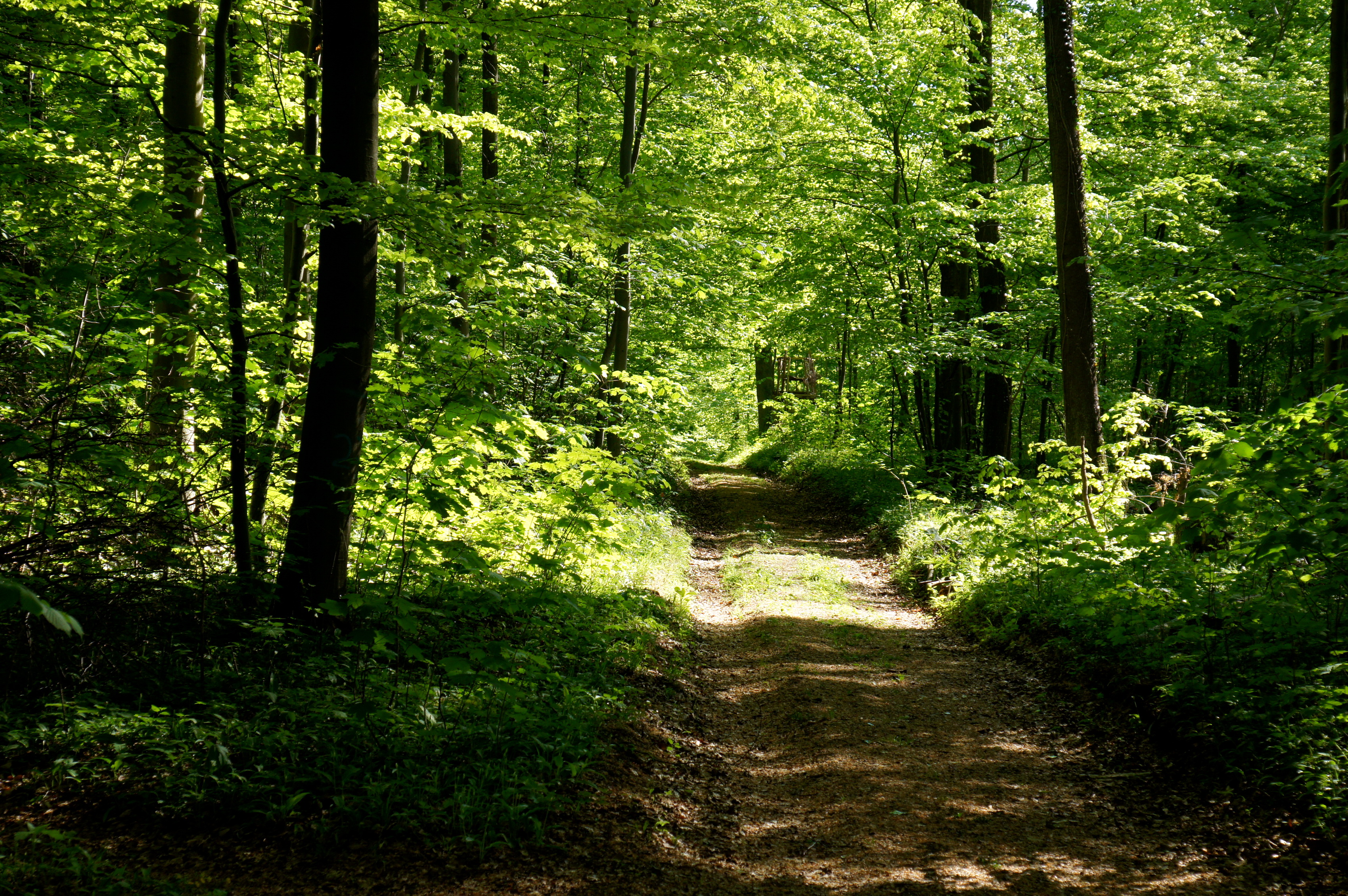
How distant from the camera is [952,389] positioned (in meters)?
15.9

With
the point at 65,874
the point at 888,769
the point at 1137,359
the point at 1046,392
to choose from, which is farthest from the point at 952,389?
the point at 65,874

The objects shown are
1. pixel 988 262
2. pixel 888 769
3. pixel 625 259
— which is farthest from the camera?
pixel 988 262

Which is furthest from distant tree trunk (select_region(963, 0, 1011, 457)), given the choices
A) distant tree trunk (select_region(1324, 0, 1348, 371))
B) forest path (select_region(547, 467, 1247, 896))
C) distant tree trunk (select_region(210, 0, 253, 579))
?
distant tree trunk (select_region(210, 0, 253, 579))

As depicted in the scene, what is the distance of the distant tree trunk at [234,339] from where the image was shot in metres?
4.85

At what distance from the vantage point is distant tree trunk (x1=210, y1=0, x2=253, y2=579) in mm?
4848

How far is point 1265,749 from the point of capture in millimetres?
4414

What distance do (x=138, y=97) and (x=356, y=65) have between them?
10.8 feet

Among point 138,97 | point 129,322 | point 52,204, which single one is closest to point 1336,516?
point 129,322

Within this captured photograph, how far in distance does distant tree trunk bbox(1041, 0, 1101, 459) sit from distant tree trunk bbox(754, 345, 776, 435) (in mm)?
19011

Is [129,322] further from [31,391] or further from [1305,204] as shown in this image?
[1305,204]

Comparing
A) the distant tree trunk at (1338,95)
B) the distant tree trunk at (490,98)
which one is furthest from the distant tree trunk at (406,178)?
the distant tree trunk at (1338,95)

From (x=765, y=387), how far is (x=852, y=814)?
90.7 ft

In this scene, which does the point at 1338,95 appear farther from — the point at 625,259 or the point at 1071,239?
the point at 625,259

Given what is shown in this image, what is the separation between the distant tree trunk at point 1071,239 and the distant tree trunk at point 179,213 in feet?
30.7
